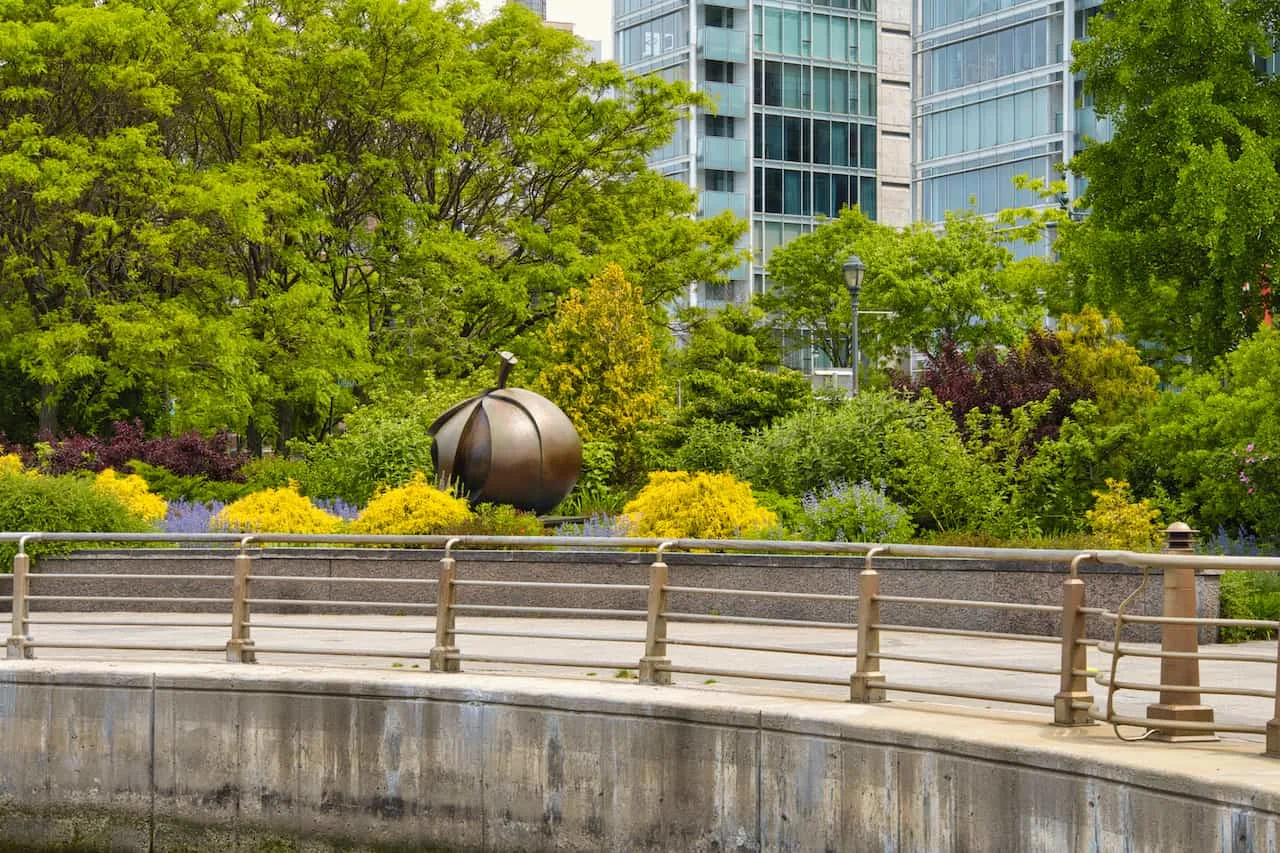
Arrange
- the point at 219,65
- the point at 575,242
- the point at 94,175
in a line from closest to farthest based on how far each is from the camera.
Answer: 1. the point at 94,175
2. the point at 219,65
3. the point at 575,242

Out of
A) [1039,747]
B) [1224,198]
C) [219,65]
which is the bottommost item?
[1039,747]

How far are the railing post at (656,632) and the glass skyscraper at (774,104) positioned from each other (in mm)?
78438

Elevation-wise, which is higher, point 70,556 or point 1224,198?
point 1224,198

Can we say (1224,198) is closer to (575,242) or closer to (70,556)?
(70,556)

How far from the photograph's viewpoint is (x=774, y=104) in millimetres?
91625

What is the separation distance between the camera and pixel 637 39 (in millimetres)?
94938

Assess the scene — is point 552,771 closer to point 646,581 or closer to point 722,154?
point 646,581

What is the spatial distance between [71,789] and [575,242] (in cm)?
3108

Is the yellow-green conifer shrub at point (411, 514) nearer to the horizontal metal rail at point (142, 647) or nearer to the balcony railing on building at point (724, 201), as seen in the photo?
the horizontal metal rail at point (142, 647)

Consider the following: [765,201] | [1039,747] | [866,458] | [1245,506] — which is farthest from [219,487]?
[765,201]

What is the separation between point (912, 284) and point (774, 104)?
3661 cm

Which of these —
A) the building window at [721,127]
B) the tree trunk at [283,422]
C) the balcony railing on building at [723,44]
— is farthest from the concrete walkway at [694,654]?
the balcony railing on building at [723,44]

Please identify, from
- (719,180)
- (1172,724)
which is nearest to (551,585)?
(1172,724)

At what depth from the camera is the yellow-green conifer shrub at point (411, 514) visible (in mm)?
22219
